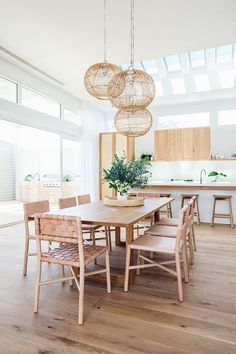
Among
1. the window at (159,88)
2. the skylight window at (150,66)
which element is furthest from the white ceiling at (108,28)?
the window at (159,88)

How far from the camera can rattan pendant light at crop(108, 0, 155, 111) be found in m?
2.54

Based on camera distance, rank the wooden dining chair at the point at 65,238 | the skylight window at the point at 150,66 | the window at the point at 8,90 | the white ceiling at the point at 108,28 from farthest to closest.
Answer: the skylight window at the point at 150,66 → the window at the point at 8,90 → the white ceiling at the point at 108,28 → the wooden dining chair at the point at 65,238

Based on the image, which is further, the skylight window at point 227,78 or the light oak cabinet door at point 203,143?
the light oak cabinet door at point 203,143

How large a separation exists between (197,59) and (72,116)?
11.7ft

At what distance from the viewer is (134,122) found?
3258 millimetres

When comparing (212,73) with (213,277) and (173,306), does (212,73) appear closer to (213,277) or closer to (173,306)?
(213,277)

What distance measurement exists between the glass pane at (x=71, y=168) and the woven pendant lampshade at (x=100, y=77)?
4019 millimetres

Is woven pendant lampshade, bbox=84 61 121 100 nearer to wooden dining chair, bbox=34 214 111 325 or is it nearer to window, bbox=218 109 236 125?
wooden dining chair, bbox=34 214 111 325

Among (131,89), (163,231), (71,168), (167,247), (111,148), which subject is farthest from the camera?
(111,148)

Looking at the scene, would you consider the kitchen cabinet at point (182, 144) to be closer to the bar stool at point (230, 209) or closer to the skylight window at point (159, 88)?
the skylight window at point (159, 88)

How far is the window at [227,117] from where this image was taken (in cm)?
685

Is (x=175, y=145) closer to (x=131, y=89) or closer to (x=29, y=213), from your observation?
(x=131, y=89)

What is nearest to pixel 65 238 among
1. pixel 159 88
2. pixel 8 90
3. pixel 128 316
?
pixel 128 316

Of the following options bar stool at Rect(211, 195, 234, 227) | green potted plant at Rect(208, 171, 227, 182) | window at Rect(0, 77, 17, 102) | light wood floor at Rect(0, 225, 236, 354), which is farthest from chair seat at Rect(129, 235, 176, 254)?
green potted plant at Rect(208, 171, 227, 182)
